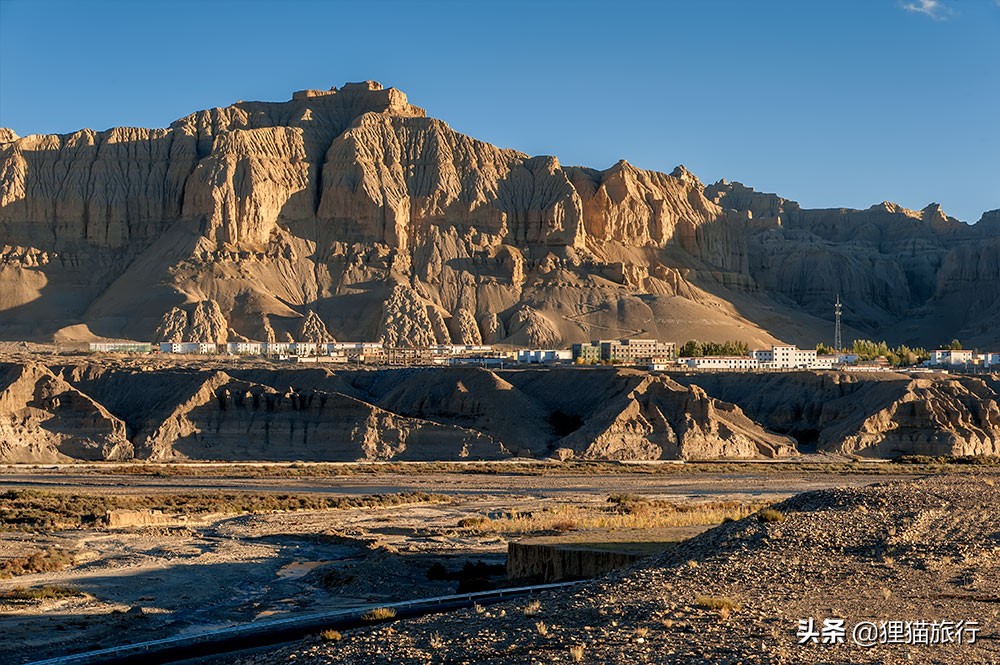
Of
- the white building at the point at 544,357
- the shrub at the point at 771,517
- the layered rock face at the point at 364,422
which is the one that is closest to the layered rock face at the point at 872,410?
the layered rock face at the point at 364,422

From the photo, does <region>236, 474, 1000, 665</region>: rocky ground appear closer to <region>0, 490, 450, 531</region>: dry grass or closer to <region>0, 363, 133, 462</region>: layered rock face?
<region>0, 490, 450, 531</region>: dry grass

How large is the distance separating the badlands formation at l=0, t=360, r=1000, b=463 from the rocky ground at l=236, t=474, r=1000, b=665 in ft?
219

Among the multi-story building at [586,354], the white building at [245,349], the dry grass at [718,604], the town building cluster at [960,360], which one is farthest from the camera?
the white building at [245,349]

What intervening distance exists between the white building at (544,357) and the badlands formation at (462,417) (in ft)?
91.5

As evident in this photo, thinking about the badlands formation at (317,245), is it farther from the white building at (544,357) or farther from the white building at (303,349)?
the white building at (544,357)

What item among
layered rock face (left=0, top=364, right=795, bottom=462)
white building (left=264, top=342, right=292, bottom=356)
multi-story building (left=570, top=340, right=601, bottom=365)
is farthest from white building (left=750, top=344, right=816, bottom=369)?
white building (left=264, top=342, right=292, bottom=356)

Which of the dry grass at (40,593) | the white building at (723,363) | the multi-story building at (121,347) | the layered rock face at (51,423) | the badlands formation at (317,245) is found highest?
the badlands formation at (317,245)

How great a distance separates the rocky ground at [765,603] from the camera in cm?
2047

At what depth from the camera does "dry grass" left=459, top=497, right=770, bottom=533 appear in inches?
1783

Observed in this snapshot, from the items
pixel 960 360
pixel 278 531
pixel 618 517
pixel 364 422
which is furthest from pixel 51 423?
pixel 960 360

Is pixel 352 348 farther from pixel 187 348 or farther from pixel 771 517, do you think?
pixel 771 517

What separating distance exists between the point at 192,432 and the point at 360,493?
2833 centimetres

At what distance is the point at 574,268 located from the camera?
18875 cm

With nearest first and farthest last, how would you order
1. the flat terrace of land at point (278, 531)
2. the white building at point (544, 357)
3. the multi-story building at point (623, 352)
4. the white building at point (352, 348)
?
the flat terrace of land at point (278, 531)
the white building at point (544, 357)
the multi-story building at point (623, 352)
the white building at point (352, 348)
